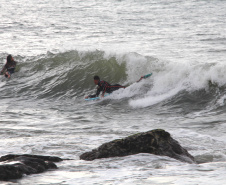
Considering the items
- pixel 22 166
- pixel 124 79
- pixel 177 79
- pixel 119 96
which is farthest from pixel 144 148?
pixel 124 79

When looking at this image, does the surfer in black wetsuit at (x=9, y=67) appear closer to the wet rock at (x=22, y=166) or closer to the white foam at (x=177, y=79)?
the white foam at (x=177, y=79)

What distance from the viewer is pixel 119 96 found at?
12.6 m

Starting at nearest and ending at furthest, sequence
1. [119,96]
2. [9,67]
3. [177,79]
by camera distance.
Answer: [119,96], [177,79], [9,67]

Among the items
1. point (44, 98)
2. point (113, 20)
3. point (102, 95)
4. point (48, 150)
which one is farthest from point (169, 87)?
point (113, 20)

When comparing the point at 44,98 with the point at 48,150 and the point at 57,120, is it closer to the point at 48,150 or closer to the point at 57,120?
the point at 57,120

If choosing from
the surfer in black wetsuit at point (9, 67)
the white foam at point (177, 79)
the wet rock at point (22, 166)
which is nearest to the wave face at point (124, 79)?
the white foam at point (177, 79)

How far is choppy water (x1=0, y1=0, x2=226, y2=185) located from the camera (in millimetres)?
4680

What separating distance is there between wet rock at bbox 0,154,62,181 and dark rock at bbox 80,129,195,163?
753mm

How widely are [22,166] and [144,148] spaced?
1920mm

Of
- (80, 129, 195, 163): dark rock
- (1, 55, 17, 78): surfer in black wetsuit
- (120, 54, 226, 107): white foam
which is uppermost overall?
(1, 55, 17, 78): surfer in black wetsuit

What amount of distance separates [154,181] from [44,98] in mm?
10498

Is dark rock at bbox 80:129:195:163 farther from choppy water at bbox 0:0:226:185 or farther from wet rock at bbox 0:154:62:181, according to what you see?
wet rock at bbox 0:154:62:181

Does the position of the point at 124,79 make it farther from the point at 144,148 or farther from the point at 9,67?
the point at 144,148

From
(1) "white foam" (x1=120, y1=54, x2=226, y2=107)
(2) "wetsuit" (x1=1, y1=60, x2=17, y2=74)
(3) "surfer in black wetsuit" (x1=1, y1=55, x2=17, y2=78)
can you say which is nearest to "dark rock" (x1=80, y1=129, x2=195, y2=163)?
(1) "white foam" (x1=120, y1=54, x2=226, y2=107)
